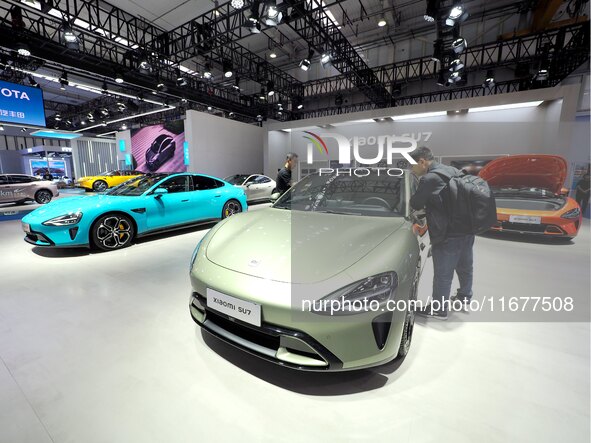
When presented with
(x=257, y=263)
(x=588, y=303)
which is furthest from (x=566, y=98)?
(x=257, y=263)

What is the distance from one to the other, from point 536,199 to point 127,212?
6084 millimetres

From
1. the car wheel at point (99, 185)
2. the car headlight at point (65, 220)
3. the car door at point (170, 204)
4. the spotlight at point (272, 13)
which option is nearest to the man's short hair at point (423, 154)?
the car door at point (170, 204)

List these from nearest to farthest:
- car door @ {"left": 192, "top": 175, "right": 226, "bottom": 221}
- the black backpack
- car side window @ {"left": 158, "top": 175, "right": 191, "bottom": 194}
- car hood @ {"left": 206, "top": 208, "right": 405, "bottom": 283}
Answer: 1. car hood @ {"left": 206, "top": 208, "right": 405, "bottom": 283}
2. the black backpack
3. car side window @ {"left": 158, "top": 175, "right": 191, "bottom": 194}
4. car door @ {"left": 192, "top": 175, "right": 226, "bottom": 221}

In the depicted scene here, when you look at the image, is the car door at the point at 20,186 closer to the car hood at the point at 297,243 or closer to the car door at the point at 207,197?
the car door at the point at 207,197

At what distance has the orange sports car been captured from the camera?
4082 mm

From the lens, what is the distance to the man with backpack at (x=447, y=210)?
1924 millimetres

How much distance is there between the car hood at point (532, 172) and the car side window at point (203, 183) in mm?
4973

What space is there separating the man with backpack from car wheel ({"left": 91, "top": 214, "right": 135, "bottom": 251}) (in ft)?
12.5

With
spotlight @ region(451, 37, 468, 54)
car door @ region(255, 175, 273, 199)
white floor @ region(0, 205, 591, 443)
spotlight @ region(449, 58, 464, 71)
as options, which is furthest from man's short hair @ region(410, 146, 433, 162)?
spotlight @ region(449, 58, 464, 71)

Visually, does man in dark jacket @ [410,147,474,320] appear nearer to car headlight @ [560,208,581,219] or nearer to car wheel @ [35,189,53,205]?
car headlight @ [560,208,581,219]

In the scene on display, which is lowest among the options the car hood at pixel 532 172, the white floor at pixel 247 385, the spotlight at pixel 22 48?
the white floor at pixel 247 385

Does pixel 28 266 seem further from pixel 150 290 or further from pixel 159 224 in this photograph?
pixel 150 290

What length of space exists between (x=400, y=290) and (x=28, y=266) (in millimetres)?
4163

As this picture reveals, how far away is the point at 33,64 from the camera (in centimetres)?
975
